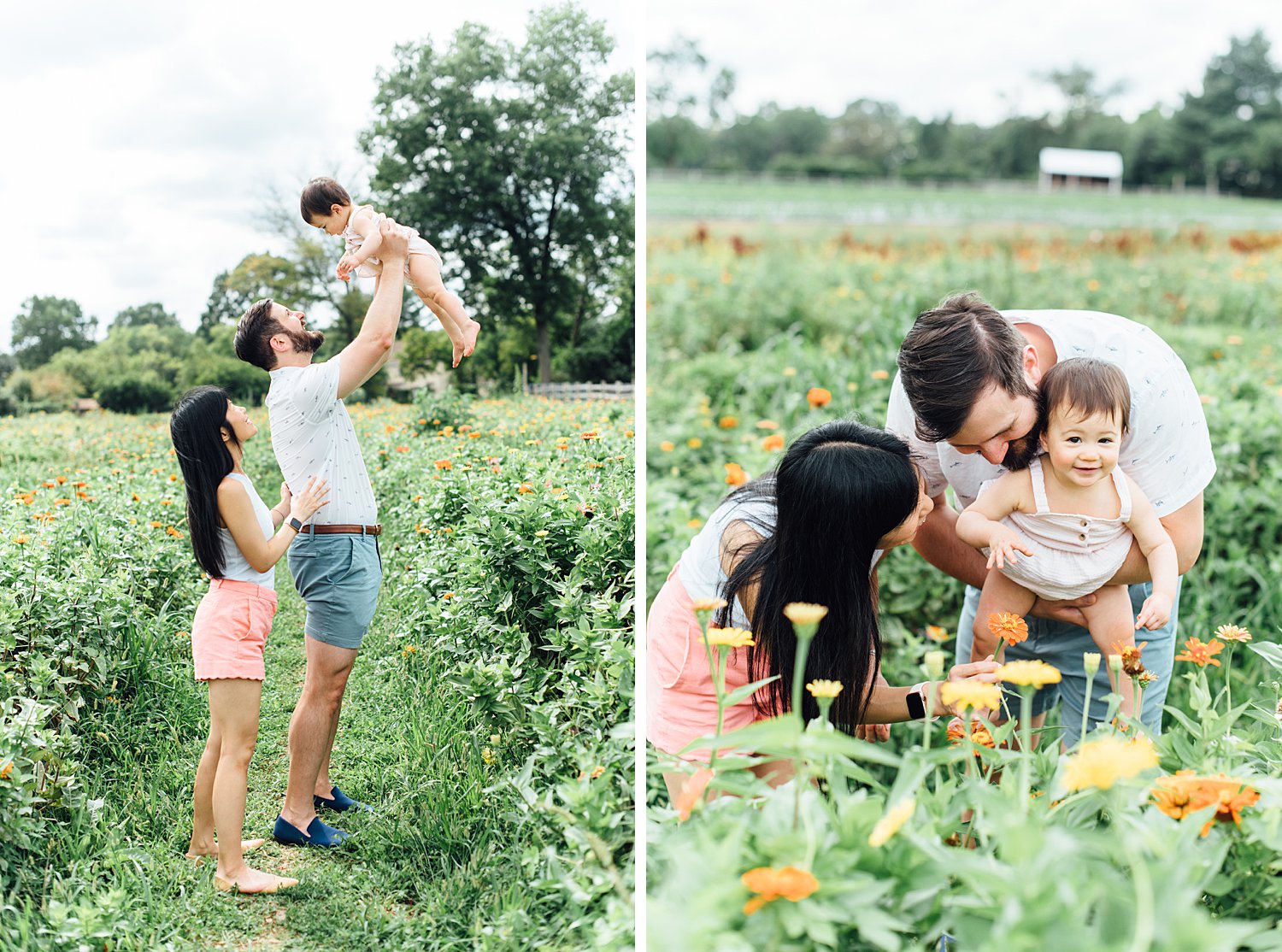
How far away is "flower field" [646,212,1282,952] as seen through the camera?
3.40ft

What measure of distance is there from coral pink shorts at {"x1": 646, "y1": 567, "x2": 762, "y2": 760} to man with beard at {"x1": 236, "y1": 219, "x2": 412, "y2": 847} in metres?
0.62

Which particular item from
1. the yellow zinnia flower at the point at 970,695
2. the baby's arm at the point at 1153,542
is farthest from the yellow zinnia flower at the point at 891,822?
the baby's arm at the point at 1153,542

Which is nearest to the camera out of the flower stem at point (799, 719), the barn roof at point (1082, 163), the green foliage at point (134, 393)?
the flower stem at point (799, 719)

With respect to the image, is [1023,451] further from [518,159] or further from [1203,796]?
[518,159]

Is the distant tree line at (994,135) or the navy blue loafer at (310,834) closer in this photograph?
the navy blue loafer at (310,834)

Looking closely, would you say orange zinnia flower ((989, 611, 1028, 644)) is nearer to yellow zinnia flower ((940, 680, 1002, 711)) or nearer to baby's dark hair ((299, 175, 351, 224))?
yellow zinnia flower ((940, 680, 1002, 711))

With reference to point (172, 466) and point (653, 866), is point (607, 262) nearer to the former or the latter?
point (172, 466)

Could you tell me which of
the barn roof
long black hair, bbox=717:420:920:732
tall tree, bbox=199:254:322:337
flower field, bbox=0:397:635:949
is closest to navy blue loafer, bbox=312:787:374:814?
flower field, bbox=0:397:635:949

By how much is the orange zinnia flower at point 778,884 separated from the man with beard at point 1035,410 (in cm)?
122

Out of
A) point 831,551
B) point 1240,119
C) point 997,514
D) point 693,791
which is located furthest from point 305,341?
point 1240,119

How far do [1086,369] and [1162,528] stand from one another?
1.35 ft

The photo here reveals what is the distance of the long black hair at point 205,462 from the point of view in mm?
2066

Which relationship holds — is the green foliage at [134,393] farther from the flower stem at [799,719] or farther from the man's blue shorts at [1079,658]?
the man's blue shorts at [1079,658]

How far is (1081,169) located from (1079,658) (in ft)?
110
